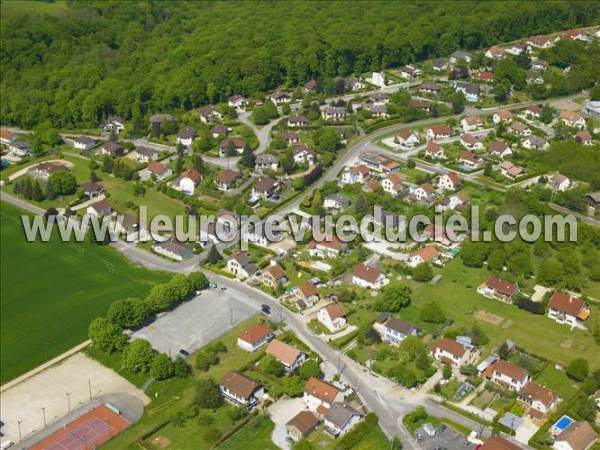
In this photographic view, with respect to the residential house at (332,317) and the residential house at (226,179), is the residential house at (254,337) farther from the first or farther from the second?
the residential house at (226,179)

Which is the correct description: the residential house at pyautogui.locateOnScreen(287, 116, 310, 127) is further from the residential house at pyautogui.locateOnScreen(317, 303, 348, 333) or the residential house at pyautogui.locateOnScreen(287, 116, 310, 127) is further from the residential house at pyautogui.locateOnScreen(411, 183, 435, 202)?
the residential house at pyautogui.locateOnScreen(317, 303, 348, 333)

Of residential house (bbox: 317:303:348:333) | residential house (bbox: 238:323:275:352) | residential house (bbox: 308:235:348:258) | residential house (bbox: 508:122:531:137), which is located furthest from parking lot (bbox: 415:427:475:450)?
residential house (bbox: 508:122:531:137)

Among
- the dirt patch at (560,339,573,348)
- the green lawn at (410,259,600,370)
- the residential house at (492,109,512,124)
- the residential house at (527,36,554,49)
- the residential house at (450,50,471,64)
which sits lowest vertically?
the dirt patch at (560,339,573,348)

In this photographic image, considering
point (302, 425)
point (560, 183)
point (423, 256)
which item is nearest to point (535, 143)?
point (560, 183)

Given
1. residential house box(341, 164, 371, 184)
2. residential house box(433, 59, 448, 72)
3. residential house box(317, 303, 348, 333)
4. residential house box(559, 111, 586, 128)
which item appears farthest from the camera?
residential house box(433, 59, 448, 72)

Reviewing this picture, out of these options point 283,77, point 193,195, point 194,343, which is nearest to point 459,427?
point 194,343

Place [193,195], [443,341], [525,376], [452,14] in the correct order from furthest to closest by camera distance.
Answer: [452,14] < [193,195] < [443,341] < [525,376]

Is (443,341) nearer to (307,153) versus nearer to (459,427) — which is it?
(459,427)
